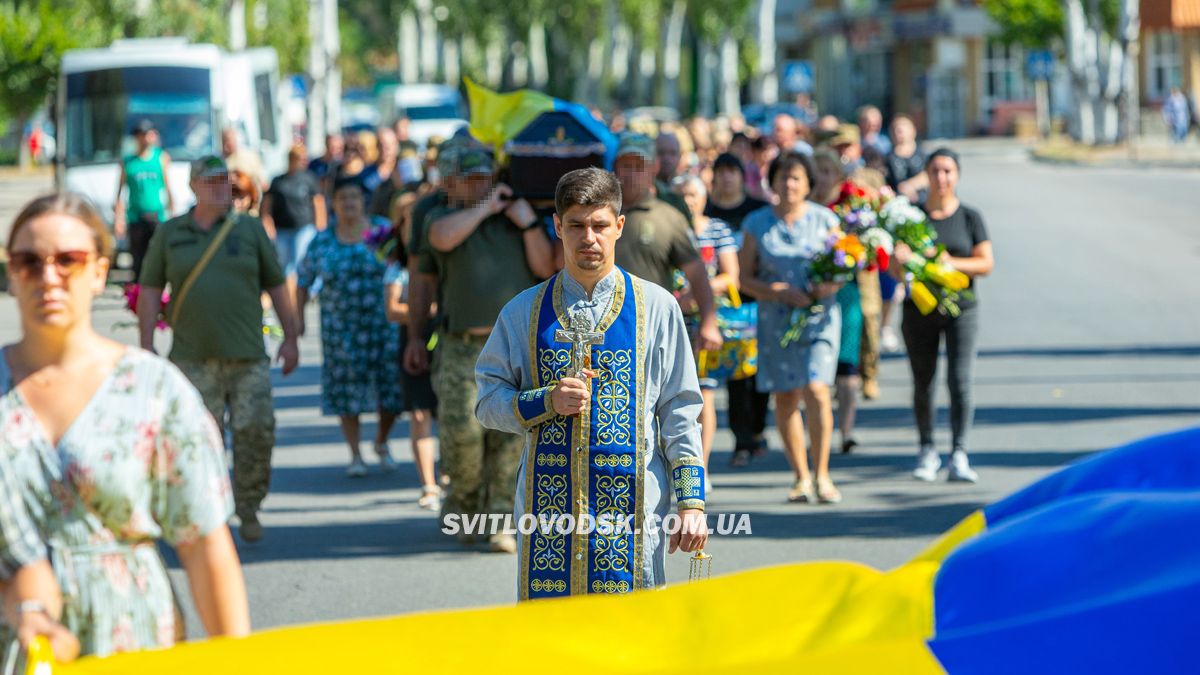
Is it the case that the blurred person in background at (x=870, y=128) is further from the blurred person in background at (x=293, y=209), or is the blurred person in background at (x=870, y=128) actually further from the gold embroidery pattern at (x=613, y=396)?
the gold embroidery pattern at (x=613, y=396)

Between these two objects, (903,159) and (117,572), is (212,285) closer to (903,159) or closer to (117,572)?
(117,572)

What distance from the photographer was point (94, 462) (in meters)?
4.07

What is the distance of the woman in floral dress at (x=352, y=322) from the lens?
11.6 m

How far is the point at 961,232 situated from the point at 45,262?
7756 mm

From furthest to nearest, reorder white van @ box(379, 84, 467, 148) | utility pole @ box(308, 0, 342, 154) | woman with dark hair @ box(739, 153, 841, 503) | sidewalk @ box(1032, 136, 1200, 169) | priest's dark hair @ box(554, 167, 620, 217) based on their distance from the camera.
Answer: white van @ box(379, 84, 467, 148) < sidewalk @ box(1032, 136, 1200, 169) < utility pole @ box(308, 0, 342, 154) < woman with dark hair @ box(739, 153, 841, 503) < priest's dark hair @ box(554, 167, 620, 217)

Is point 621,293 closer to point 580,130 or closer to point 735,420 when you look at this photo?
point 580,130

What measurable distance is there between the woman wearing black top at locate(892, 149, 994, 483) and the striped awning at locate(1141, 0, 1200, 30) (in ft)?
192

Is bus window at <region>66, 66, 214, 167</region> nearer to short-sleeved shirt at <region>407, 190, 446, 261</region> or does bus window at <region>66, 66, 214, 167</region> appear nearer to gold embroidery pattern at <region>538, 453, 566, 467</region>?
short-sleeved shirt at <region>407, 190, 446, 261</region>

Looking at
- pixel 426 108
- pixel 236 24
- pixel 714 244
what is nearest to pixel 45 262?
pixel 714 244

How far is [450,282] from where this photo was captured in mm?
9297

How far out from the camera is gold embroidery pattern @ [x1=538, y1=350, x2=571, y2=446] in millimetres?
5855

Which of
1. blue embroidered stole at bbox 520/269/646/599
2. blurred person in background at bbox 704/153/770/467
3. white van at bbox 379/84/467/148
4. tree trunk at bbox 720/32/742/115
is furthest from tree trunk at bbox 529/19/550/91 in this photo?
blue embroidered stole at bbox 520/269/646/599

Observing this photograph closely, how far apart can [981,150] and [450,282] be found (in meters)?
53.0

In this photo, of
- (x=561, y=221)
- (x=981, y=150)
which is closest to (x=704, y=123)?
(x=561, y=221)
